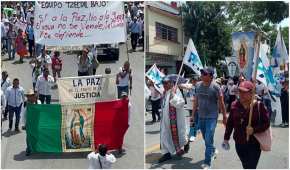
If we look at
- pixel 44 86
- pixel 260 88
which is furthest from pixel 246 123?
pixel 260 88

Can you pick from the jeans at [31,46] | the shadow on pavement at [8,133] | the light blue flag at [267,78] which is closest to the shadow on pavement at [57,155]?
the shadow on pavement at [8,133]

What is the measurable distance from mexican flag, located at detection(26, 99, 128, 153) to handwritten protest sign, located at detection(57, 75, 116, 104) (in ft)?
0.48

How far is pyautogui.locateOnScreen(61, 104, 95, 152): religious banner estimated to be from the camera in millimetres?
9914

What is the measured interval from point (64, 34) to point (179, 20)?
2901cm

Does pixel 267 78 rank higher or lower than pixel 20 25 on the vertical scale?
lower

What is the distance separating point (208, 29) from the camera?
125ft

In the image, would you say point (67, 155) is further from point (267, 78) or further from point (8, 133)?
point (267, 78)

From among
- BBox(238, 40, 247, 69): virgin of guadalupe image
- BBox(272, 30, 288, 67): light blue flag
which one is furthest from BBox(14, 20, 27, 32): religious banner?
BBox(272, 30, 288, 67): light blue flag

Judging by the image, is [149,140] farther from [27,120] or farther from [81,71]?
[81,71]

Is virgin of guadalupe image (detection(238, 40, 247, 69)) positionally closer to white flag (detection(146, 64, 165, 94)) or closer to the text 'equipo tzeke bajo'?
white flag (detection(146, 64, 165, 94))

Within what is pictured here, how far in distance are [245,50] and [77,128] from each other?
7348mm

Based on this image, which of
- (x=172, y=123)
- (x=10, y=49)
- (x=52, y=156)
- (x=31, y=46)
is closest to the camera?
(x=172, y=123)

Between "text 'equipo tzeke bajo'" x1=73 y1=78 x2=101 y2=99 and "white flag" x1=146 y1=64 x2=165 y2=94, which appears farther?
"white flag" x1=146 y1=64 x2=165 y2=94

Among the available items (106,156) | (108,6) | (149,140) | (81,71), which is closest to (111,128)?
(149,140)
